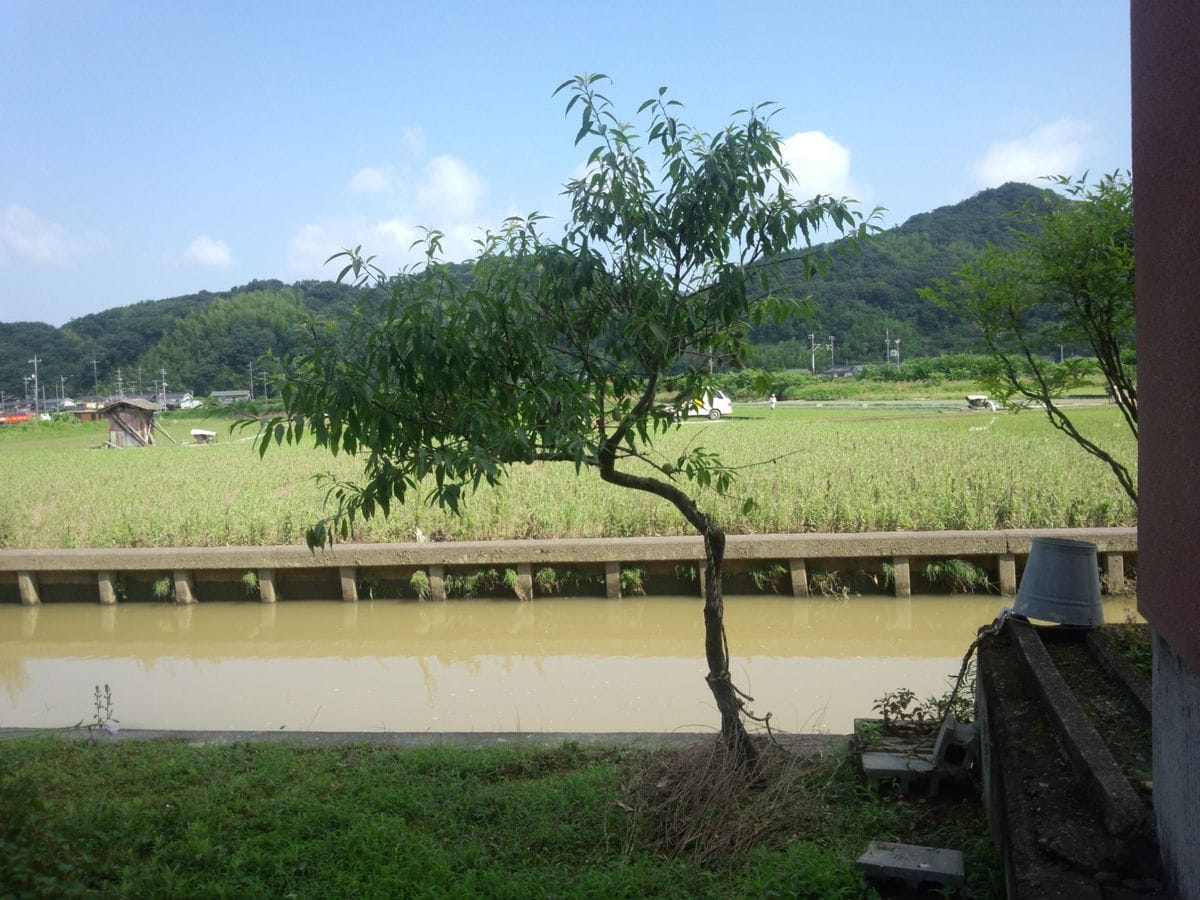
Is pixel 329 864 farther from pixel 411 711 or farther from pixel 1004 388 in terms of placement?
pixel 1004 388

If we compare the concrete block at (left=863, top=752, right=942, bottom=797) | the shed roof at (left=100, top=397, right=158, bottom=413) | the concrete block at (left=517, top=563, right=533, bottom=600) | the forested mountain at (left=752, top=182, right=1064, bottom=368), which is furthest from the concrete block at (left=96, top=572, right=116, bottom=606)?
the shed roof at (left=100, top=397, right=158, bottom=413)

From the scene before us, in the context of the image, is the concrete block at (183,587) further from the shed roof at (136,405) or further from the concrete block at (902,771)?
the shed roof at (136,405)

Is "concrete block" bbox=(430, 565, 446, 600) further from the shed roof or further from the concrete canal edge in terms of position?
the shed roof

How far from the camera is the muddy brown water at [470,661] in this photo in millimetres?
6945

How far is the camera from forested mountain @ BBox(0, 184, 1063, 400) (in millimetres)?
23328

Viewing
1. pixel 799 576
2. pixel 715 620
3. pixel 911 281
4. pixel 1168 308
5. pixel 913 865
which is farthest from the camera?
pixel 911 281

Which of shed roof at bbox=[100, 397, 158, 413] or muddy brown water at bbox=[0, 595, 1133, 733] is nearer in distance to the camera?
muddy brown water at bbox=[0, 595, 1133, 733]

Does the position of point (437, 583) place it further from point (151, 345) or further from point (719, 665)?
point (151, 345)

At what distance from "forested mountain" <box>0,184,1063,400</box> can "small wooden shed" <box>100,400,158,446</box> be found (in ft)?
3.29

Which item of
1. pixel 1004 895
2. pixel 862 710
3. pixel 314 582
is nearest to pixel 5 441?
pixel 314 582

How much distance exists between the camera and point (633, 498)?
12.1 meters

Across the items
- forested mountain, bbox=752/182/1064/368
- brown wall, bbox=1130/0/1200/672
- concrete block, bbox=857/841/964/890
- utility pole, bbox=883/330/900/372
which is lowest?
concrete block, bbox=857/841/964/890

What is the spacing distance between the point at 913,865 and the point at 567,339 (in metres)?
2.19

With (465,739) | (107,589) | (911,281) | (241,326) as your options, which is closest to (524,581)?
(107,589)
